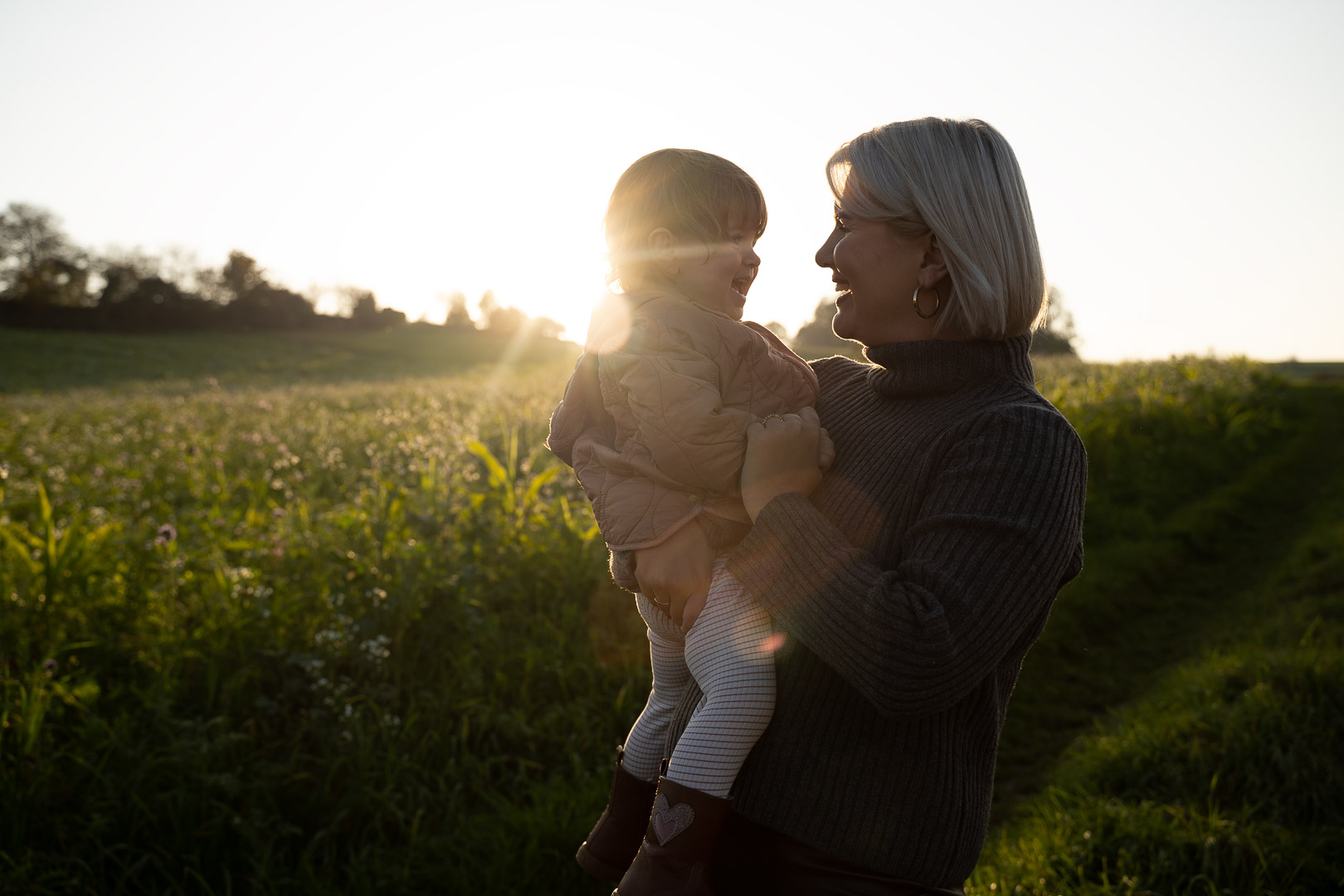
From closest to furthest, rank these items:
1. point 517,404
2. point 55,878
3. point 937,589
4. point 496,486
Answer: point 937,589 < point 55,878 < point 496,486 < point 517,404

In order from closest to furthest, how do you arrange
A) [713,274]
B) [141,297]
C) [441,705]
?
[713,274] < [441,705] < [141,297]

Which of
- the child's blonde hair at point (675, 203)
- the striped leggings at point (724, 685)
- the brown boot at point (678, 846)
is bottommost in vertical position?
the brown boot at point (678, 846)

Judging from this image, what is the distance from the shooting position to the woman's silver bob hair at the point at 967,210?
5.53ft

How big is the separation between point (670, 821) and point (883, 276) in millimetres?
1247

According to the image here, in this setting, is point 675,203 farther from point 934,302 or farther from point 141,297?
point 141,297

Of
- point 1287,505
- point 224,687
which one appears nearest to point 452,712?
point 224,687

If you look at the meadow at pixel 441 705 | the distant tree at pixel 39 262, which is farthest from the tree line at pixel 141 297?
the meadow at pixel 441 705

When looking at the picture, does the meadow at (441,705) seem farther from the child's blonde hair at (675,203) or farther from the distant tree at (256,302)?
the distant tree at (256,302)

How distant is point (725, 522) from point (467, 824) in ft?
7.93

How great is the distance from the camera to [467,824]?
137 inches

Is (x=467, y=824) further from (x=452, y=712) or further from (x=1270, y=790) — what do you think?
(x=1270, y=790)

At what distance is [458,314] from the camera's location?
274 feet

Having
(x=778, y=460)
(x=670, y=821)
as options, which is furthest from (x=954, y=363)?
(x=670, y=821)

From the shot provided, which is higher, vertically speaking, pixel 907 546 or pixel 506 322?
pixel 506 322
